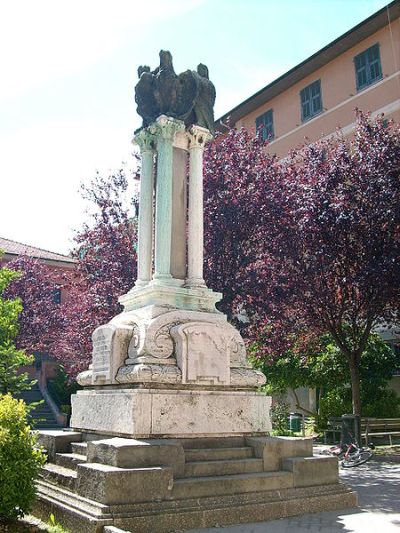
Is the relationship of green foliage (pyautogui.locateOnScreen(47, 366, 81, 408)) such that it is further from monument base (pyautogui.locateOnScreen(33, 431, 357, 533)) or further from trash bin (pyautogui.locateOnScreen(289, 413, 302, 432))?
monument base (pyautogui.locateOnScreen(33, 431, 357, 533))

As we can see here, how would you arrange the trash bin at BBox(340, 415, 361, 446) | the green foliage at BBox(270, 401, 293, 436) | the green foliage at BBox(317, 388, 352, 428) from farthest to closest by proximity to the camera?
the green foliage at BBox(317, 388, 352, 428) < the green foliage at BBox(270, 401, 293, 436) < the trash bin at BBox(340, 415, 361, 446)

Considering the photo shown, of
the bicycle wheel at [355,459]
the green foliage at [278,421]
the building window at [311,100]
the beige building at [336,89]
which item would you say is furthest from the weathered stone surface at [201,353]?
the building window at [311,100]

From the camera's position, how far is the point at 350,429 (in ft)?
46.7

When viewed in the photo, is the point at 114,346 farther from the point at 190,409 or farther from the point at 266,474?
the point at 266,474

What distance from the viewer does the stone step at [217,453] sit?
6.29 metres

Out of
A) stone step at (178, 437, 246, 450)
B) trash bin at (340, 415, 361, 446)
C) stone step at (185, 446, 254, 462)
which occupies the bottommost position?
stone step at (185, 446, 254, 462)

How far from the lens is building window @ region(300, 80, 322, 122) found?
2493 cm

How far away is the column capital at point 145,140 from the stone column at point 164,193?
135mm

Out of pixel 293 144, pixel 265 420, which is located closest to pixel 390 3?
pixel 293 144

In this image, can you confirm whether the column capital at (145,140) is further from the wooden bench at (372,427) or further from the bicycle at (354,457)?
the wooden bench at (372,427)

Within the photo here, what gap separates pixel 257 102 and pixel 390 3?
8362 mm

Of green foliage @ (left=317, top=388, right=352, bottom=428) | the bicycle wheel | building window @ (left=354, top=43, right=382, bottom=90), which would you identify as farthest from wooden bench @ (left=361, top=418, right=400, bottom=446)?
building window @ (left=354, top=43, right=382, bottom=90)

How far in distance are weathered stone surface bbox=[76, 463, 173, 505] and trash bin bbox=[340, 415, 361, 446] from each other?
9735mm

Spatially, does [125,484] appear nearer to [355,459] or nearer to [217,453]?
[217,453]
